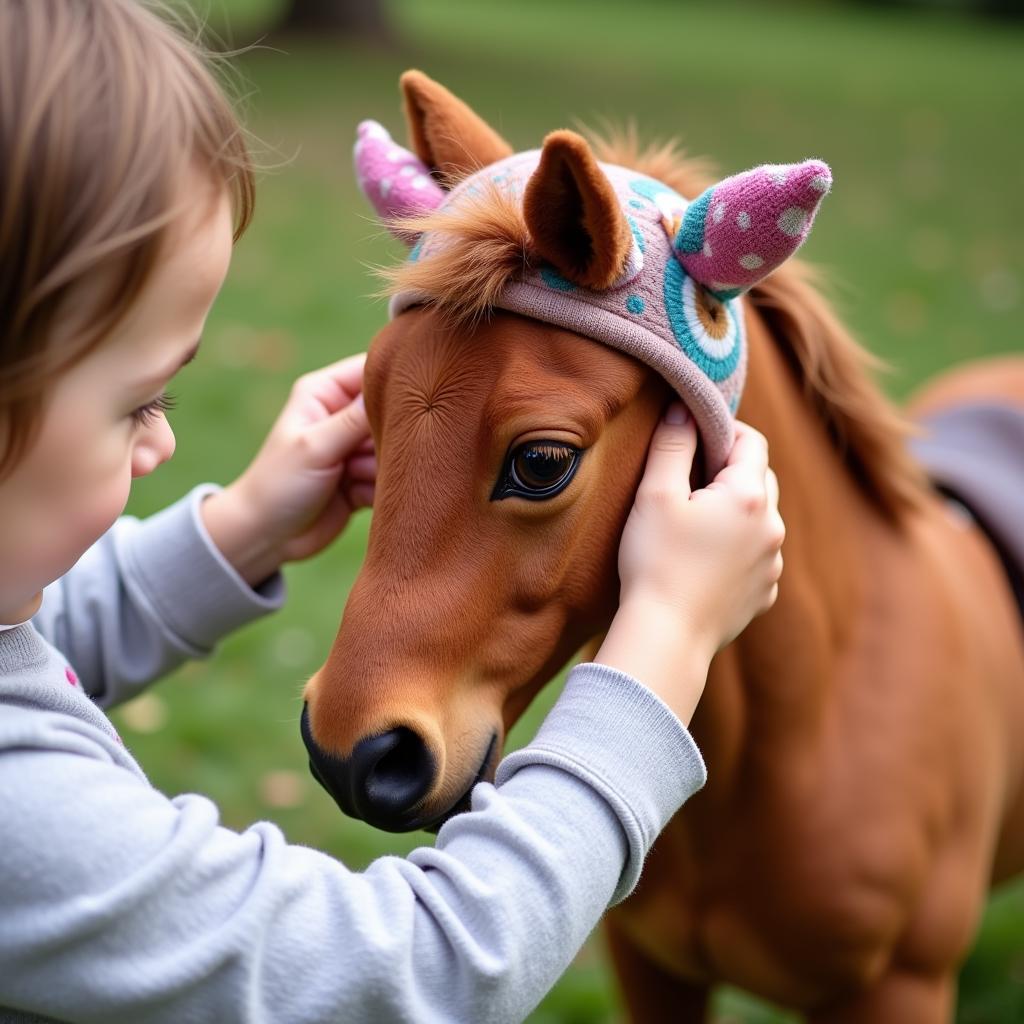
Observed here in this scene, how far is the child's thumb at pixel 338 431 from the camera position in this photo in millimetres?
1826

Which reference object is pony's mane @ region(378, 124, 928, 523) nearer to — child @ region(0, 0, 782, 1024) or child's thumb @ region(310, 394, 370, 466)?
child @ region(0, 0, 782, 1024)

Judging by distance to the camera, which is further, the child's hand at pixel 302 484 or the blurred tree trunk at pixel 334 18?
the blurred tree trunk at pixel 334 18

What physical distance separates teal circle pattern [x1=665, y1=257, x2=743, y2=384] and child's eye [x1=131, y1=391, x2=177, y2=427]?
558 mm

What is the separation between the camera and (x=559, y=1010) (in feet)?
9.59

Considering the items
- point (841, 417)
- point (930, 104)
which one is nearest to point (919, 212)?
point (930, 104)

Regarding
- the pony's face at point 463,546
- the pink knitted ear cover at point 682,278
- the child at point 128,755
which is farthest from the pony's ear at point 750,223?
the child at point 128,755

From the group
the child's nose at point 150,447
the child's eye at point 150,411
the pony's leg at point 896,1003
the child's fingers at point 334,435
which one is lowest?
the pony's leg at point 896,1003

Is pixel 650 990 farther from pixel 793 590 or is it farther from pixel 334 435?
pixel 334 435

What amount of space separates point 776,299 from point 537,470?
605mm

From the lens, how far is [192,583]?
189cm

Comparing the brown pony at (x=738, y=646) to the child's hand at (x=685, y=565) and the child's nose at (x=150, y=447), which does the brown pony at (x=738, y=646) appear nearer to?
the child's hand at (x=685, y=565)

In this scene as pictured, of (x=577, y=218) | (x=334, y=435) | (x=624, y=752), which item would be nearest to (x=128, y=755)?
(x=624, y=752)

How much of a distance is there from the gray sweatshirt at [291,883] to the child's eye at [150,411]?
0.81 ft

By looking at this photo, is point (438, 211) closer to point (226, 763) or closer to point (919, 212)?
point (226, 763)
